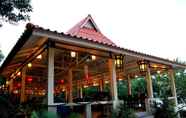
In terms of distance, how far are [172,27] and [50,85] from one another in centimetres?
2819

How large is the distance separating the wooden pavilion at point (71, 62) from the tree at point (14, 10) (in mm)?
910

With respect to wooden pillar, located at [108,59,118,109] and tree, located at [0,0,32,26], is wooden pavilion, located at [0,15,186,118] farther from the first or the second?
tree, located at [0,0,32,26]

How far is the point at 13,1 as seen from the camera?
6.54 meters

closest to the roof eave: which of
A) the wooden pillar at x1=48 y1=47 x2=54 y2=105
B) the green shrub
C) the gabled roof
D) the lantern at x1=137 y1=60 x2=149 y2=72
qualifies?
the lantern at x1=137 y1=60 x2=149 y2=72

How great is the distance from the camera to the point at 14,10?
676 cm

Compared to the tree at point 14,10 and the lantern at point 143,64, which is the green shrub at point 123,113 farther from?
the tree at point 14,10

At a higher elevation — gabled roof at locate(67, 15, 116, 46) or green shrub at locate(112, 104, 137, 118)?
gabled roof at locate(67, 15, 116, 46)

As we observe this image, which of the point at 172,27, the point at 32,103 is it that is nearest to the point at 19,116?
the point at 32,103

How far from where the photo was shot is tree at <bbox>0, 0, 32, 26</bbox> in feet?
21.2

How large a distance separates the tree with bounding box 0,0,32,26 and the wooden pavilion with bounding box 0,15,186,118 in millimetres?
910

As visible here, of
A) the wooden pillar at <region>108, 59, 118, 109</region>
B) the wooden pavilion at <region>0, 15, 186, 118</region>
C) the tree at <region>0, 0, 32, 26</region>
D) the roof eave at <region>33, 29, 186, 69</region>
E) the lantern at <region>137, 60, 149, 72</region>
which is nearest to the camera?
the roof eave at <region>33, 29, 186, 69</region>

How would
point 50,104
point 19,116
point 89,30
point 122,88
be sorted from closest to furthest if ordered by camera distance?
1. point 50,104
2. point 19,116
3. point 89,30
4. point 122,88

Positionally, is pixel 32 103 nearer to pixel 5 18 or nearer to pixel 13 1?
pixel 5 18

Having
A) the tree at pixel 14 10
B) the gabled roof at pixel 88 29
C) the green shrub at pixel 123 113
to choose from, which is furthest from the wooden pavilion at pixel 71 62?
the tree at pixel 14 10
